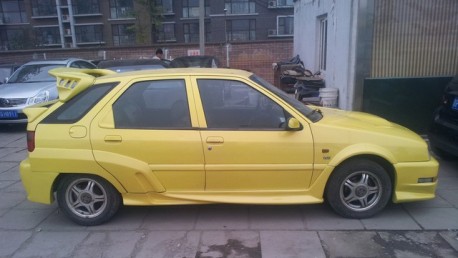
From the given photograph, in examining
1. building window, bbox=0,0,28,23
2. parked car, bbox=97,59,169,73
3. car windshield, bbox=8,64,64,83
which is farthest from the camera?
building window, bbox=0,0,28,23

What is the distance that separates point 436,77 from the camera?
693 centimetres

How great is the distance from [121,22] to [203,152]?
117 feet

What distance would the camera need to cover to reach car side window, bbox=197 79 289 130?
3.99 meters

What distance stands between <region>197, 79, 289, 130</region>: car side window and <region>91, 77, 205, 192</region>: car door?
196mm

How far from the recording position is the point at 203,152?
3.91 m

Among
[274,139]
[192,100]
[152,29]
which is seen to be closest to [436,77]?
[274,139]

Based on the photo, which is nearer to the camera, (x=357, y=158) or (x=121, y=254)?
(x=121, y=254)

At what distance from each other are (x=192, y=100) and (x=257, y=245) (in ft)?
5.16

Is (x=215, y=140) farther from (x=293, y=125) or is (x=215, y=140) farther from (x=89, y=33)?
(x=89, y=33)

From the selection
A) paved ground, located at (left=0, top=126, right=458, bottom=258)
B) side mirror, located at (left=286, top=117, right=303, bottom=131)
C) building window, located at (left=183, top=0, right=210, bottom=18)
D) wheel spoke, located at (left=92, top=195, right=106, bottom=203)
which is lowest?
paved ground, located at (left=0, top=126, right=458, bottom=258)

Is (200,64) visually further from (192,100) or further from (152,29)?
(152,29)

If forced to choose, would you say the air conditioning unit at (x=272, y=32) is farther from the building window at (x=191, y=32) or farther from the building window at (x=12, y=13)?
the building window at (x=12, y=13)

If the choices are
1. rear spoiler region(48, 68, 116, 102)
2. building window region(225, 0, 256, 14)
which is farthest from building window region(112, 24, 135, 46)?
rear spoiler region(48, 68, 116, 102)

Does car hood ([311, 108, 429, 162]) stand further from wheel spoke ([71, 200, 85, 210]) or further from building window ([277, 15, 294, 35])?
building window ([277, 15, 294, 35])
